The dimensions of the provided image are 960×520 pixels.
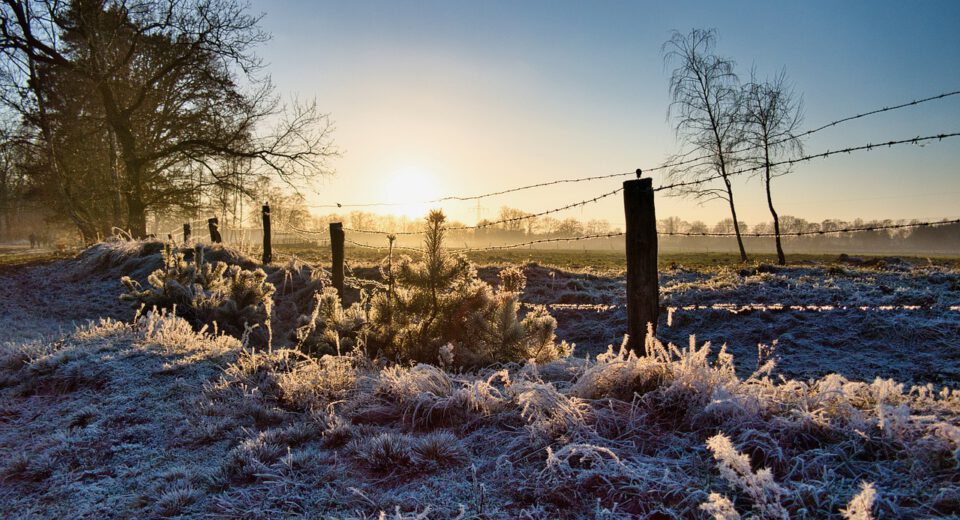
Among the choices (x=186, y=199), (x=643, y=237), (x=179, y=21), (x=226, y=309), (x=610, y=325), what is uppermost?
(x=179, y=21)

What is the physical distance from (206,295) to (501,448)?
276 inches

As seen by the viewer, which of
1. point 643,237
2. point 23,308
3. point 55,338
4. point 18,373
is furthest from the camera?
point 23,308

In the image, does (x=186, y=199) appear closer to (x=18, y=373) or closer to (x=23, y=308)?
(x=23, y=308)

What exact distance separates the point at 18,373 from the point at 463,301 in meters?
4.26

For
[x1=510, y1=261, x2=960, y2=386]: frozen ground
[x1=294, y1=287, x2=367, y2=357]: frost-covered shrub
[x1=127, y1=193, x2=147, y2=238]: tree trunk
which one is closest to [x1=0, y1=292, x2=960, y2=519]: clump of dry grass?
[x1=294, y1=287, x2=367, y2=357]: frost-covered shrub

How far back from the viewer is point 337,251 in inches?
366

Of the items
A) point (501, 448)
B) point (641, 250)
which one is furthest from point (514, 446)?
point (641, 250)

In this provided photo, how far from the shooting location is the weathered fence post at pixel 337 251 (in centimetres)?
919

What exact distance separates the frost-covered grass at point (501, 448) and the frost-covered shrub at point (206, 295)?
380 cm

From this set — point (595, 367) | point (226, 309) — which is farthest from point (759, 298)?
point (226, 309)

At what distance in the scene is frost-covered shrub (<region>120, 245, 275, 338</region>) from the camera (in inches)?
305

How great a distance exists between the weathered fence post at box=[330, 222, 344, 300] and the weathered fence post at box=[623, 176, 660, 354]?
6126 mm

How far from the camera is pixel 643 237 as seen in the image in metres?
4.31

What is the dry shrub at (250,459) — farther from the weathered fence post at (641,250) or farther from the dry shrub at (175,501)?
the weathered fence post at (641,250)
